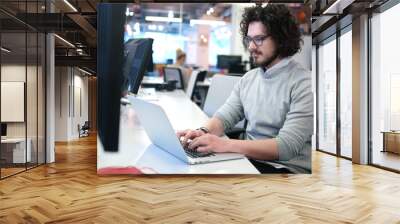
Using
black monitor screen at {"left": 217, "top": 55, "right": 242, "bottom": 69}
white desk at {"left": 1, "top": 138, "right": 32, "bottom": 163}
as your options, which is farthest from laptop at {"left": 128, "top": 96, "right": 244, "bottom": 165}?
white desk at {"left": 1, "top": 138, "right": 32, "bottom": 163}

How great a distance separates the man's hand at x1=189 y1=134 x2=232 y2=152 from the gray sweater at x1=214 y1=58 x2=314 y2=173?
0.28 meters

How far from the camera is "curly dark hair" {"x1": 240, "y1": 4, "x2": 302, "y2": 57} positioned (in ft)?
17.3

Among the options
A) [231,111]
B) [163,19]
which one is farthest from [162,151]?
[163,19]

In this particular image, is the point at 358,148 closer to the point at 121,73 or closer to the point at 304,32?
the point at 304,32

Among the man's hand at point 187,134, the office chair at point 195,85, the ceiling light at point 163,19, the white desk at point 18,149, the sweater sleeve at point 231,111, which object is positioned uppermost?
the ceiling light at point 163,19

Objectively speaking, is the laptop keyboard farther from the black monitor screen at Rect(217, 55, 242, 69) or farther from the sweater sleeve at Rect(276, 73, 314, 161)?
the black monitor screen at Rect(217, 55, 242, 69)

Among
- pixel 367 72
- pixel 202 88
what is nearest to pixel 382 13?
pixel 367 72

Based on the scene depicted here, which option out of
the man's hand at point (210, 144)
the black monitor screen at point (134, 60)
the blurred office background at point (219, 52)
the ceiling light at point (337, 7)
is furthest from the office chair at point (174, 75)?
the ceiling light at point (337, 7)

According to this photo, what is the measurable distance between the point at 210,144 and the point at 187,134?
31 centimetres

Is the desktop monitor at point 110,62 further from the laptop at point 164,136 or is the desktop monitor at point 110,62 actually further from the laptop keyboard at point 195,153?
the laptop keyboard at point 195,153

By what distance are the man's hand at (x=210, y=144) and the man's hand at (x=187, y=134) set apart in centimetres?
4

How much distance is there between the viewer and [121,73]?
17.6 feet

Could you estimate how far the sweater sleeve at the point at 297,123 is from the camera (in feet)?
16.9

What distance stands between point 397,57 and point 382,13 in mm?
961
